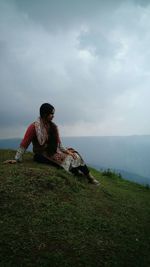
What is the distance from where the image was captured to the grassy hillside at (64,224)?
525 cm

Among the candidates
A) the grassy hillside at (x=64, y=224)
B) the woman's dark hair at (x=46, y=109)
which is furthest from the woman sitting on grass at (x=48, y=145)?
the grassy hillside at (x=64, y=224)

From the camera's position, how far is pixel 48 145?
10.2 meters

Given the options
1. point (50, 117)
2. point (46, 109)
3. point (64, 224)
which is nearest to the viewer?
point (64, 224)

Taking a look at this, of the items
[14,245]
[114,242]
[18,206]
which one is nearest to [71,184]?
[18,206]

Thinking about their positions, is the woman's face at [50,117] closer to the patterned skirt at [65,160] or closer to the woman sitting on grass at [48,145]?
the woman sitting on grass at [48,145]

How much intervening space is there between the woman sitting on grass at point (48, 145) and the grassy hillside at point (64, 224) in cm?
113

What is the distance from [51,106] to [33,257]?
572 centimetres

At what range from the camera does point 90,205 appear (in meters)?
7.62

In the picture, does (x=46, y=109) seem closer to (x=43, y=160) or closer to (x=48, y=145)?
(x=48, y=145)

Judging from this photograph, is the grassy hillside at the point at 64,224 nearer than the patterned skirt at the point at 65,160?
Answer: Yes

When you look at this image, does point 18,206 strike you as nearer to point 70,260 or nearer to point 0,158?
point 70,260

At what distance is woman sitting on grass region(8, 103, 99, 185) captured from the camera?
10000mm

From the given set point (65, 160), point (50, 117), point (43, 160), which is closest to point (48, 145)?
point (43, 160)

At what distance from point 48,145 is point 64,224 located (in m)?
4.21
